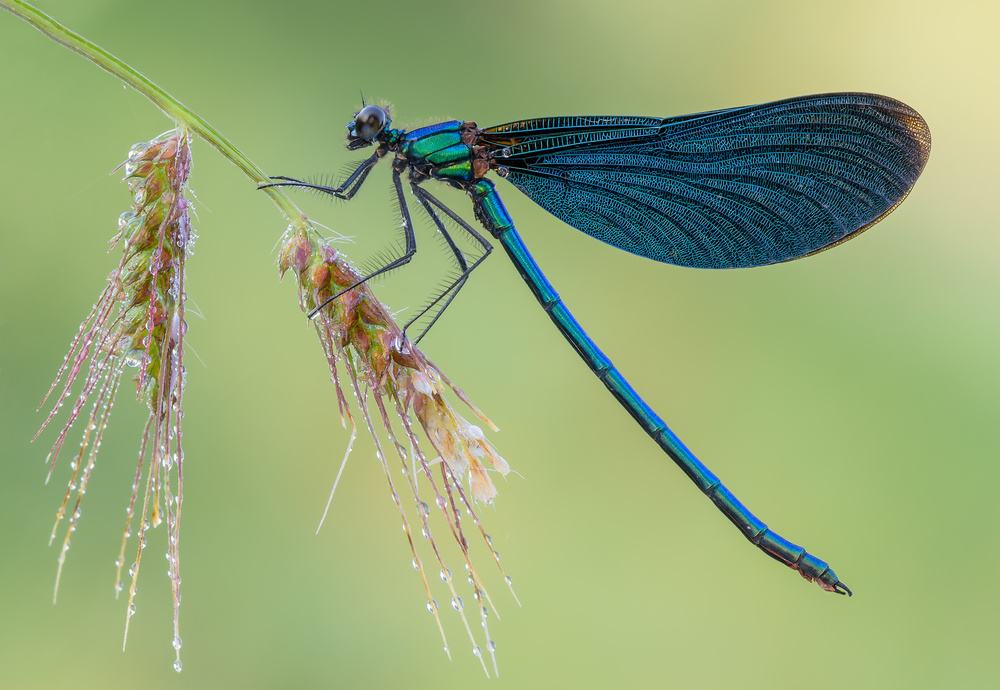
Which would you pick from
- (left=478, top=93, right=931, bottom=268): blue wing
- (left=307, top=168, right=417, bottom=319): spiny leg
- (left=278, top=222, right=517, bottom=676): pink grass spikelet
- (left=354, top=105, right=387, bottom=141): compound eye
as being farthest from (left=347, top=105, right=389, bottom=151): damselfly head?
(left=278, top=222, right=517, bottom=676): pink grass spikelet

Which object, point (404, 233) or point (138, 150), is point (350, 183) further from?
point (138, 150)

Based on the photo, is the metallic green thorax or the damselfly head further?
the metallic green thorax

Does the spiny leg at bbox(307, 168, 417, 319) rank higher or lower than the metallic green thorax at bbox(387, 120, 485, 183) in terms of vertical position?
lower

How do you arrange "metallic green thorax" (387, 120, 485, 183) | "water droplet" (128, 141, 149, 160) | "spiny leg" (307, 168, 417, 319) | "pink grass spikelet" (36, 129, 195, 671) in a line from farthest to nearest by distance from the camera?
1. "metallic green thorax" (387, 120, 485, 183)
2. "spiny leg" (307, 168, 417, 319)
3. "water droplet" (128, 141, 149, 160)
4. "pink grass spikelet" (36, 129, 195, 671)

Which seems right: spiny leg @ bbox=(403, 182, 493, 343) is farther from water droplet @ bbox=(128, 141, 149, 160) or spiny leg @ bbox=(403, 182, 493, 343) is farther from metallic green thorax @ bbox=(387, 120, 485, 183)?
water droplet @ bbox=(128, 141, 149, 160)

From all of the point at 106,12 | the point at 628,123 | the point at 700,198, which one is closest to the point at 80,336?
the point at 628,123
